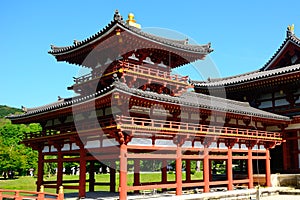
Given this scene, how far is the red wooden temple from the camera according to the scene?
30.9m

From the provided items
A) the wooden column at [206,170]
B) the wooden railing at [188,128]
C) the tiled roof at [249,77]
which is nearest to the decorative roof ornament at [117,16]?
the wooden railing at [188,128]

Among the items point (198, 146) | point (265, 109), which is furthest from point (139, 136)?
point (265, 109)

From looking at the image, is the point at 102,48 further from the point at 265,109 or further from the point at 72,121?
the point at 265,109

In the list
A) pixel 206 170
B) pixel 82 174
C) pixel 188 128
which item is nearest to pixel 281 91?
pixel 188 128

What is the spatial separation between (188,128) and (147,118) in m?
3.79

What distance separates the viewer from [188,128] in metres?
24.9

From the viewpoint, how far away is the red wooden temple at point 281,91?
30.9 meters

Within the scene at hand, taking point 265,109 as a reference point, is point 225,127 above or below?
below

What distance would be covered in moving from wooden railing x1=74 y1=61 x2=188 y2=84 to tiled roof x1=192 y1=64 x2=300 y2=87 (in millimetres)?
9506

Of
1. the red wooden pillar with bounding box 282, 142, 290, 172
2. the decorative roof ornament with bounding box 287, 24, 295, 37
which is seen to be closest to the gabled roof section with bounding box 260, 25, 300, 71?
the decorative roof ornament with bounding box 287, 24, 295, 37

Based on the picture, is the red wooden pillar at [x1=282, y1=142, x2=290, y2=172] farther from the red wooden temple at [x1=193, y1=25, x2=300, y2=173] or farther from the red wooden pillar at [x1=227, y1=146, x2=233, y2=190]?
the red wooden pillar at [x1=227, y1=146, x2=233, y2=190]

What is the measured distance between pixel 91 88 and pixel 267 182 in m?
16.4

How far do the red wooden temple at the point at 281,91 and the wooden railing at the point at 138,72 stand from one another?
33.1ft

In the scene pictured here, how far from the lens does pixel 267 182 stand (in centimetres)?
2888
